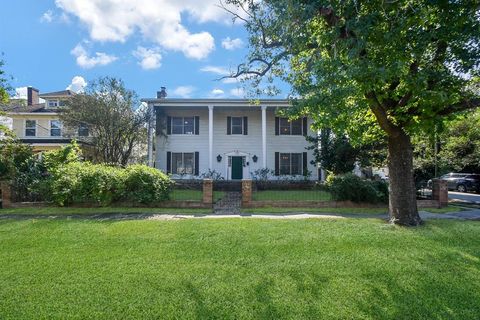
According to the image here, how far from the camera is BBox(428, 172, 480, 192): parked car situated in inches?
922

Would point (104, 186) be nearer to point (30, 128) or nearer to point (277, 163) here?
point (277, 163)

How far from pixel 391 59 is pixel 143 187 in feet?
31.0

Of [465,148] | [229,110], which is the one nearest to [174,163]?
[229,110]

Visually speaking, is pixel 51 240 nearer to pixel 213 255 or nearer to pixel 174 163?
pixel 213 255

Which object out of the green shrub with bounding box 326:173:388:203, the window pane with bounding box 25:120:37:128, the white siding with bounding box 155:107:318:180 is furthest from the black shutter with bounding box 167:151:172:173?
the window pane with bounding box 25:120:37:128

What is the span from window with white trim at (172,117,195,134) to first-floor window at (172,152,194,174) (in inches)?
66.8

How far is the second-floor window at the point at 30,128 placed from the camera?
2697cm

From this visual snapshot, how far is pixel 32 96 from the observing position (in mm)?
31109

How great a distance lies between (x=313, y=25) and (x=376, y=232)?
531 centimetres

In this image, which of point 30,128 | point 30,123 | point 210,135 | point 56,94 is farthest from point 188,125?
point 30,123

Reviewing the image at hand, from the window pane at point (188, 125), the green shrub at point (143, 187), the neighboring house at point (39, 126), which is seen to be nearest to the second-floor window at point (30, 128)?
the neighboring house at point (39, 126)

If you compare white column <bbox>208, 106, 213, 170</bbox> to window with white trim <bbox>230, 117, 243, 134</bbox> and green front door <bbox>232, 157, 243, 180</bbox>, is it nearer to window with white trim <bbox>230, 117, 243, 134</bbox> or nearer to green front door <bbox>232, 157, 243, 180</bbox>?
green front door <bbox>232, 157, 243, 180</bbox>

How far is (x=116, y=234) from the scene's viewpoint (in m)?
7.00

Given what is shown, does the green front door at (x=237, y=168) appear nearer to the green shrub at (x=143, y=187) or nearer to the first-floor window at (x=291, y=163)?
the first-floor window at (x=291, y=163)
